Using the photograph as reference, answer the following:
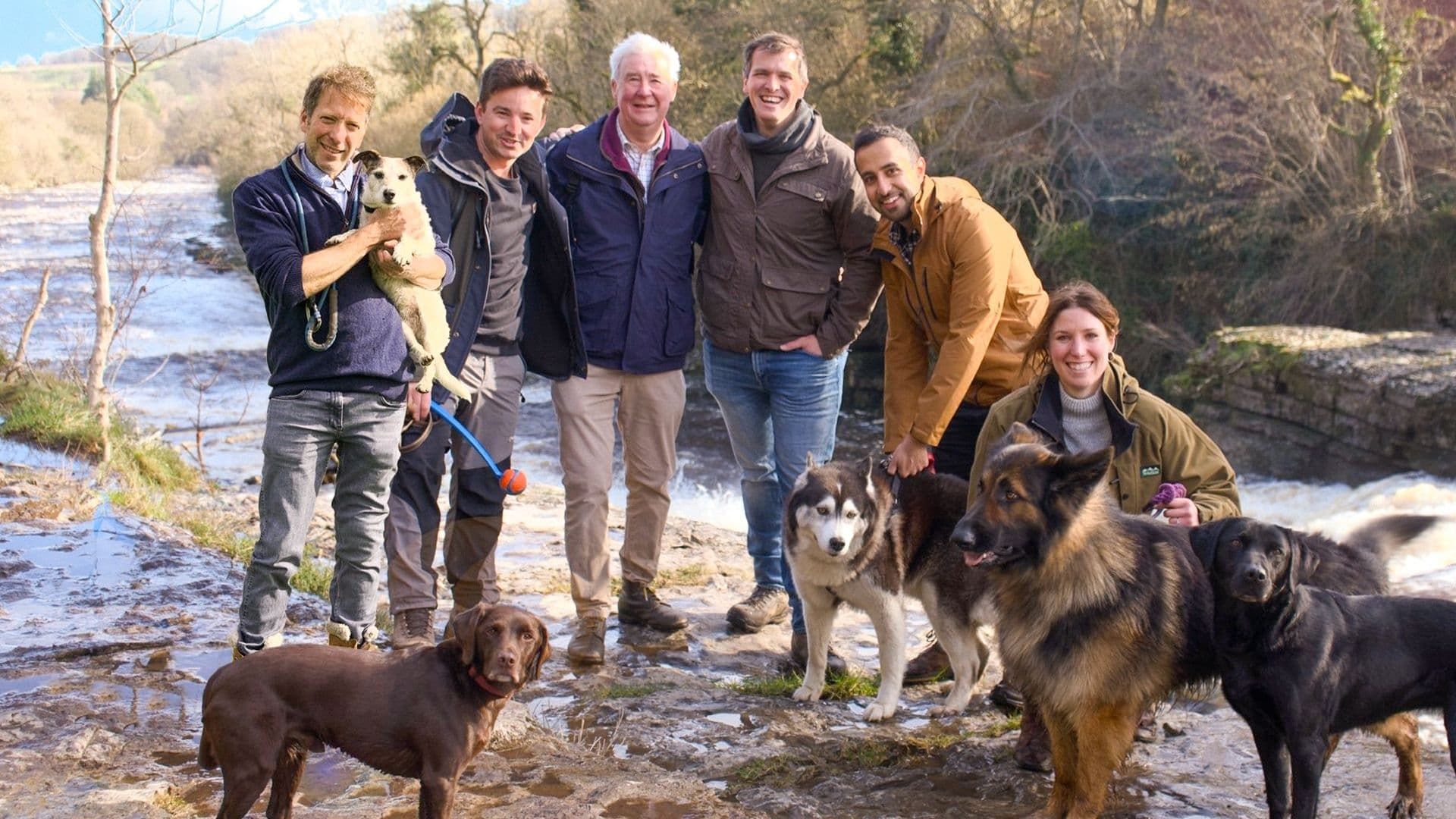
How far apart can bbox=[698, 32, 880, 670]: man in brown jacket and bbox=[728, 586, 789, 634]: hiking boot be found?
0.37m

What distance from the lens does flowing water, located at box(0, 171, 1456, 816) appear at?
15.6ft

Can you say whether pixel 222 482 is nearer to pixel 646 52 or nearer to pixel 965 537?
pixel 646 52

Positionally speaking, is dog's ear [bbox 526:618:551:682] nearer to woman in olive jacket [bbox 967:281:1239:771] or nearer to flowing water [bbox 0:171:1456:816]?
flowing water [bbox 0:171:1456:816]

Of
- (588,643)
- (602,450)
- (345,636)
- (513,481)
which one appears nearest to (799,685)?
(588,643)

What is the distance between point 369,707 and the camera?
3.48 metres

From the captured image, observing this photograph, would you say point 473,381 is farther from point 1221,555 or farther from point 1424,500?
point 1424,500

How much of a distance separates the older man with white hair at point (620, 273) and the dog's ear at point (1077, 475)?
245 centimetres

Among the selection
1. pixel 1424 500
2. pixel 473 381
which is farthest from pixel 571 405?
pixel 1424 500

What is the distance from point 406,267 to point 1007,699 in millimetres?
3254

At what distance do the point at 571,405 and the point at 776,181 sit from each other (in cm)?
151

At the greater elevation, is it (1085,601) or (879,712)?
(1085,601)

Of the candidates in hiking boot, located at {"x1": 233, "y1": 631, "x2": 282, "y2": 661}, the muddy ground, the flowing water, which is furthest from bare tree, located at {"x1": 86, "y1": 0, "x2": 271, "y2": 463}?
hiking boot, located at {"x1": 233, "y1": 631, "x2": 282, "y2": 661}

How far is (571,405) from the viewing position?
5723 mm

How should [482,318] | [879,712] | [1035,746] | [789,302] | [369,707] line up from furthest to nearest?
[789,302] < [482,318] < [879,712] < [1035,746] < [369,707]
